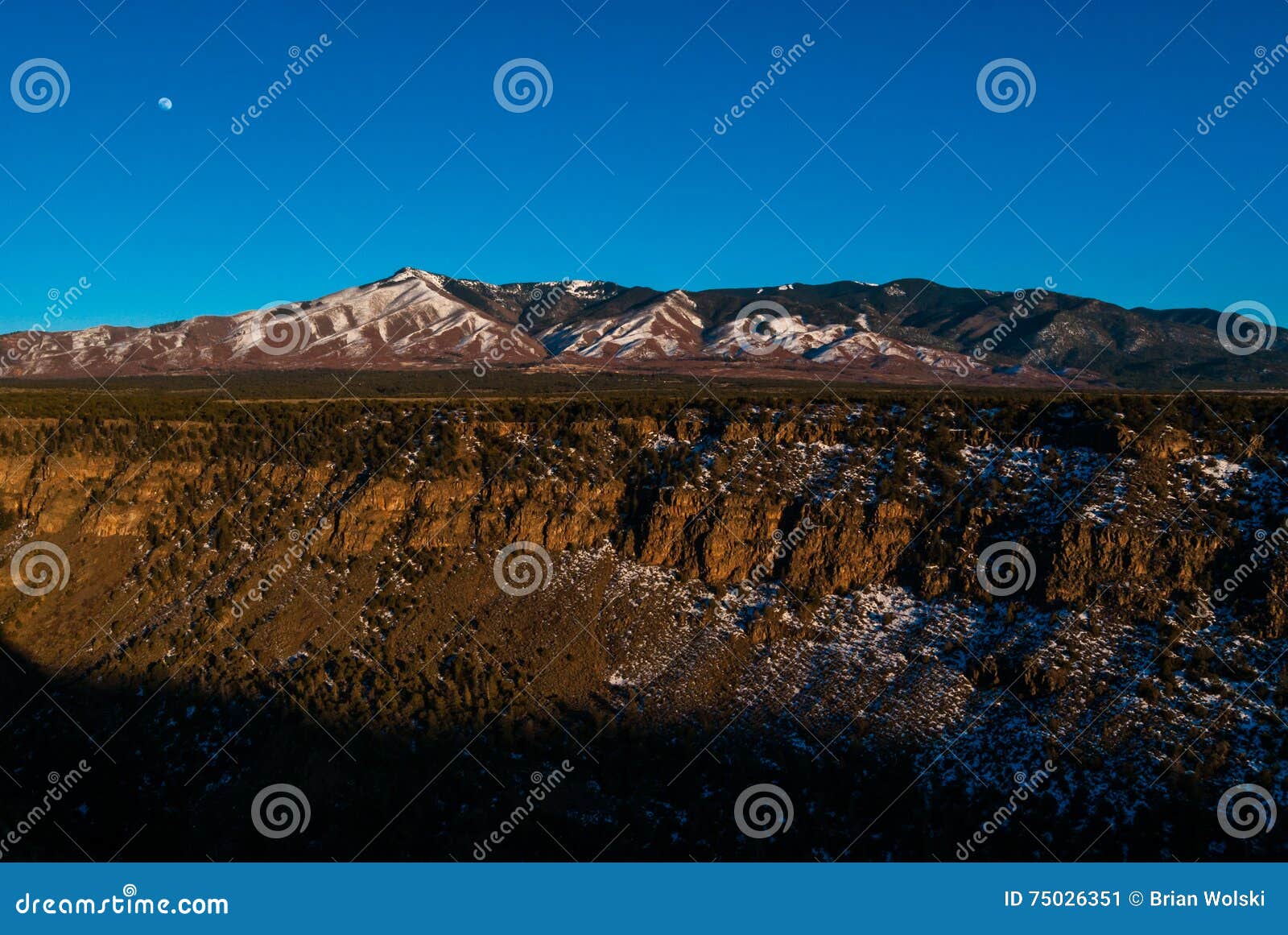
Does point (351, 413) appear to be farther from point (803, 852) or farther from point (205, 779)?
point (803, 852)

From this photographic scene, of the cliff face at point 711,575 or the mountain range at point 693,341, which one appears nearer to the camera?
the cliff face at point 711,575

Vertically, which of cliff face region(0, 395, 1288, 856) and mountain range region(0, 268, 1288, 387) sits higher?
mountain range region(0, 268, 1288, 387)

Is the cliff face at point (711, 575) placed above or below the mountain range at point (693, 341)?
below

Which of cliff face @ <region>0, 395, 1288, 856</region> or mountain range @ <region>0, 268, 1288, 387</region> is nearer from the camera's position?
cliff face @ <region>0, 395, 1288, 856</region>

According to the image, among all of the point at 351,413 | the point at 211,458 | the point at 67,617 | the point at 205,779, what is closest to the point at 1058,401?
the point at 351,413

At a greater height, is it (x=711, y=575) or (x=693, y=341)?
(x=693, y=341)
